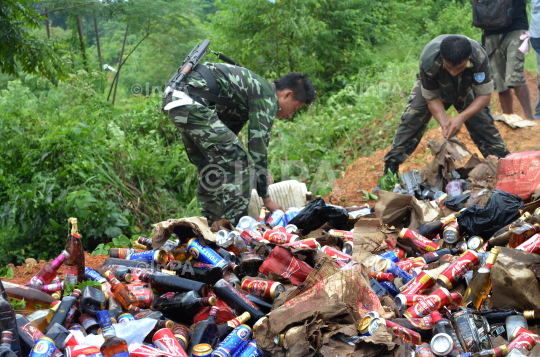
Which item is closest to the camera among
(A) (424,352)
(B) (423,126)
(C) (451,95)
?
(A) (424,352)

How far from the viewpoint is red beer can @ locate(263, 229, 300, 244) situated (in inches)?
131

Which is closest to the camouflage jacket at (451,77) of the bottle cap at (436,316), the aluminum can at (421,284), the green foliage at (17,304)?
the aluminum can at (421,284)

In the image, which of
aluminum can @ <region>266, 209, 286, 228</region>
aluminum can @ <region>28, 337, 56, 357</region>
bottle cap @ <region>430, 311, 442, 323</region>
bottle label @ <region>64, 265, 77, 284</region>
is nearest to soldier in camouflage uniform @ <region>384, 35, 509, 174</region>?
aluminum can @ <region>266, 209, 286, 228</region>

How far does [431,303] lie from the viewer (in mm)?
Answer: 2564

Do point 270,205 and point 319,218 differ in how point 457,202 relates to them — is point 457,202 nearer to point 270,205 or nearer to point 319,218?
point 319,218

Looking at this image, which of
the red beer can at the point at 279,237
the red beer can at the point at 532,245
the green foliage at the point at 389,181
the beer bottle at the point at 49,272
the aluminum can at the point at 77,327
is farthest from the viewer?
the green foliage at the point at 389,181

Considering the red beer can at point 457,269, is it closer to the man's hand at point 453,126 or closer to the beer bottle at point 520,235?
the beer bottle at point 520,235

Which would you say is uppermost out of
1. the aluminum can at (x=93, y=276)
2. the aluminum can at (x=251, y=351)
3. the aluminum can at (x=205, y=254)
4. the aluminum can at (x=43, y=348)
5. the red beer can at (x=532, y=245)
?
the aluminum can at (x=43, y=348)

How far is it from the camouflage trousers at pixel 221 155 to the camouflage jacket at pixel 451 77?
214 centimetres

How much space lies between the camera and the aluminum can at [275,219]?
401 centimetres

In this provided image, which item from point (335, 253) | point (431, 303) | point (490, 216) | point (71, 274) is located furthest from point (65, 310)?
point (490, 216)

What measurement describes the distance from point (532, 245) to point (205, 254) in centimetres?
197

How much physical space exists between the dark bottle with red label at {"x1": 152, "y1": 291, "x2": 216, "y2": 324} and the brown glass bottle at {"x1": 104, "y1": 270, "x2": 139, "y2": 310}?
14 cm
